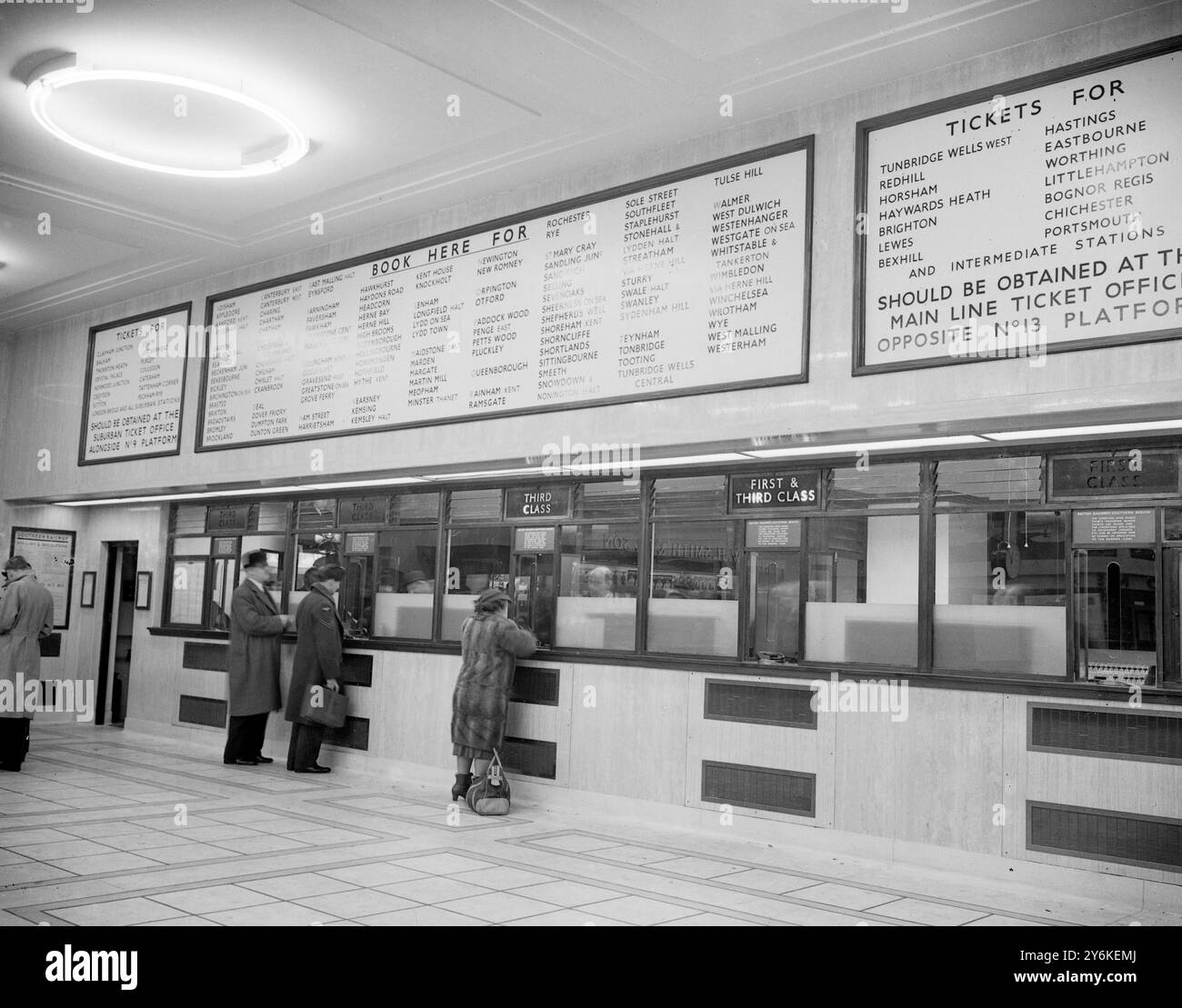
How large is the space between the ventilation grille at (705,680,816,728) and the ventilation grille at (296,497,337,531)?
166 inches

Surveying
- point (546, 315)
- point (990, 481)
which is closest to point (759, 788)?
point (990, 481)

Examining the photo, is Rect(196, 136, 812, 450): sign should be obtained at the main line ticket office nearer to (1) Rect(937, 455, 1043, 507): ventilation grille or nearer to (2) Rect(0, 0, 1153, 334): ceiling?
(2) Rect(0, 0, 1153, 334): ceiling

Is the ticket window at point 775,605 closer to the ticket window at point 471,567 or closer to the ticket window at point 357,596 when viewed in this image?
the ticket window at point 471,567

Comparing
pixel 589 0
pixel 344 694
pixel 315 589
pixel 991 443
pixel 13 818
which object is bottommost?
pixel 13 818

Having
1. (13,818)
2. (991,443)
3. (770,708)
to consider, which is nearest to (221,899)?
(13,818)

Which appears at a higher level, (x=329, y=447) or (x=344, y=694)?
(x=329, y=447)

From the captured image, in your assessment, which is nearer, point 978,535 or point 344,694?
point 978,535

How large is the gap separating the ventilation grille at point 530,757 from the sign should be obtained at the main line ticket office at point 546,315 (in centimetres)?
237

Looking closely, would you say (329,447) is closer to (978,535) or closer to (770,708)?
(770,708)

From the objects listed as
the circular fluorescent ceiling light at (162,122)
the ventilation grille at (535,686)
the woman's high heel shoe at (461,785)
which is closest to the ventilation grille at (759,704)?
the ventilation grille at (535,686)

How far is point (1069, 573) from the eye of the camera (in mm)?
5602

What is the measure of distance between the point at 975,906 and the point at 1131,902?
0.74 m

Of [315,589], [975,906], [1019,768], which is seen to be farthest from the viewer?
[315,589]

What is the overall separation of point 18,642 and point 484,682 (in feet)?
12.0
